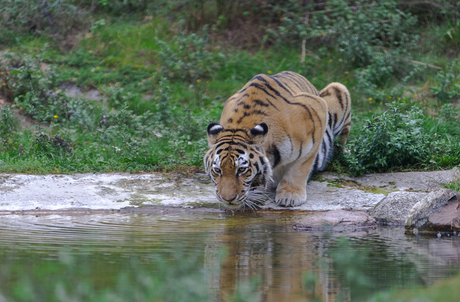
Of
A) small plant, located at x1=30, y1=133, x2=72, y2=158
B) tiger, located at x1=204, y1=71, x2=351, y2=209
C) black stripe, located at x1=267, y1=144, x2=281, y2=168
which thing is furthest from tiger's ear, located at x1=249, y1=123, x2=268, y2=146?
small plant, located at x1=30, y1=133, x2=72, y2=158

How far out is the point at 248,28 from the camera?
11.8m

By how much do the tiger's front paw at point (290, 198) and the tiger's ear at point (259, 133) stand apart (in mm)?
796

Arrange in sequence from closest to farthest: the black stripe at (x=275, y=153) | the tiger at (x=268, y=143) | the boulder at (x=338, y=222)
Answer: the boulder at (x=338, y=222), the tiger at (x=268, y=143), the black stripe at (x=275, y=153)

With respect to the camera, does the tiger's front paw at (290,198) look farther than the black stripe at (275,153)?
Yes

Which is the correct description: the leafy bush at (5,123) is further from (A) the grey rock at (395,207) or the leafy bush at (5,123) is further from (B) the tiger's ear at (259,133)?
(A) the grey rock at (395,207)

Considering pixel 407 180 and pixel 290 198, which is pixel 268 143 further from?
pixel 407 180

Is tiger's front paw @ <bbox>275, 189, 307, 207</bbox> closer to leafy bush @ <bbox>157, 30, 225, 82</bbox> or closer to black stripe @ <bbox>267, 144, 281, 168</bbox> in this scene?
black stripe @ <bbox>267, 144, 281, 168</bbox>

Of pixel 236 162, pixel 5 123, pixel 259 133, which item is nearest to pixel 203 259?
pixel 236 162

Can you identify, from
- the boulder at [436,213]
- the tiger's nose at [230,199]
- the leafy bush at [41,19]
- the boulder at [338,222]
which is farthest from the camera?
the leafy bush at [41,19]

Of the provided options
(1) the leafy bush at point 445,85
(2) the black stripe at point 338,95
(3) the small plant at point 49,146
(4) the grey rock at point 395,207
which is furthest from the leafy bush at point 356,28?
(3) the small plant at point 49,146

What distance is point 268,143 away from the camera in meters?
5.37

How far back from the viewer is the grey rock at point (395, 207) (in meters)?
4.92

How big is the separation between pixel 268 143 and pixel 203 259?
79.4 inches

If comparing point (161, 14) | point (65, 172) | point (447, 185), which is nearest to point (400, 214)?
point (447, 185)
